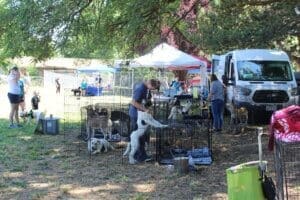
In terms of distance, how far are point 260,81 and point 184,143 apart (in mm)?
7400

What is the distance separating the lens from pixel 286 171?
7922mm

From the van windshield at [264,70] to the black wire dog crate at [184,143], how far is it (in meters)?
7.11

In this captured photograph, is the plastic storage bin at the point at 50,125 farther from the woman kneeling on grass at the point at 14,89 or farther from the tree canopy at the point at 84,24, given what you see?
the tree canopy at the point at 84,24

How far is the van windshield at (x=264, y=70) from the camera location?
706 inches

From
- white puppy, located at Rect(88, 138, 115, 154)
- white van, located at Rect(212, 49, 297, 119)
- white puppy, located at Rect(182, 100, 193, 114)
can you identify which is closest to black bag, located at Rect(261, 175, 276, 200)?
white puppy, located at Rect(88, 138, 115, 154)

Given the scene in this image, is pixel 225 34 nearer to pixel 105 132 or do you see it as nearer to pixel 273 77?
pixel 273 77

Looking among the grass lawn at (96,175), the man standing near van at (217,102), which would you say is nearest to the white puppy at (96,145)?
the grass lawn at (96,175)

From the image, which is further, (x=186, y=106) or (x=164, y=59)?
(x=164, y=59)

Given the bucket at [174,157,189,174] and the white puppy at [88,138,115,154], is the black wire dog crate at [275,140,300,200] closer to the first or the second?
the bucket at [174,157,189,174]

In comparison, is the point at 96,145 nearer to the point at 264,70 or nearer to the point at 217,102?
the point at 217,102

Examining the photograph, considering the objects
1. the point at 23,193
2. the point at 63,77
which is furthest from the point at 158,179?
the point at 63,77

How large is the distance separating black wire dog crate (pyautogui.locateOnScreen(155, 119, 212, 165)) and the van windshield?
7111 mm

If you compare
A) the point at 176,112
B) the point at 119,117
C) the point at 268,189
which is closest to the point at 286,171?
the point at 268,189

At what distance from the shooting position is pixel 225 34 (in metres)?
19.7
